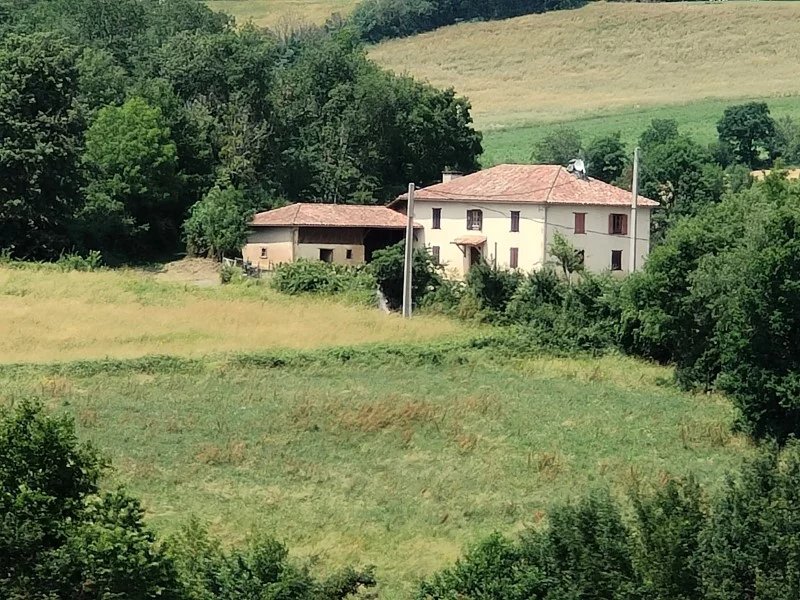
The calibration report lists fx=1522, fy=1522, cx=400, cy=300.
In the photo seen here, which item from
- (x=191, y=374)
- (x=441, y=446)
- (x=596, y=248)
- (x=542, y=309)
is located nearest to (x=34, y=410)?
(x=441, y=446)

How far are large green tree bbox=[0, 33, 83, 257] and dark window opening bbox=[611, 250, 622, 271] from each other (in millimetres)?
19806

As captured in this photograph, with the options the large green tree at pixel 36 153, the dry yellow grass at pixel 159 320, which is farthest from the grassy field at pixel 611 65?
the dry yellow grass at pixel 159 320

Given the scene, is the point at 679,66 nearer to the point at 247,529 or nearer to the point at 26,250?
the point at 26,250

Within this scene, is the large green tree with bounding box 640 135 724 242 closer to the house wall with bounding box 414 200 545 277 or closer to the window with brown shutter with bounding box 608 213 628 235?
the window with brown shutter with bounding box 608 213 628 235

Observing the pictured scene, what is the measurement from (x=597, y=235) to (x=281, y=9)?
302 ft

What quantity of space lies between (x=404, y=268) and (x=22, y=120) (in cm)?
1705

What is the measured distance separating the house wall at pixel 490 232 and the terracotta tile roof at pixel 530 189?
309 millimetres

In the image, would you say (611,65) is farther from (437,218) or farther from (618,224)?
(618,224)

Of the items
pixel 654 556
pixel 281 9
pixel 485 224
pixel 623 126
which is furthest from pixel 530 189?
pixel 281 9

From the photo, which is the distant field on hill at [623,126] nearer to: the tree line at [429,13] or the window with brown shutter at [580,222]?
the window with brown shutter at [580,222]

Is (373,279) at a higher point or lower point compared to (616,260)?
lower

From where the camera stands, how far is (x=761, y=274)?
109ft

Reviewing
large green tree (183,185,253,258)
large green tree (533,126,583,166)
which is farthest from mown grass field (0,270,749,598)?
large green tree (533,126,583,166)

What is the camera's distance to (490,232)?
54250mm
